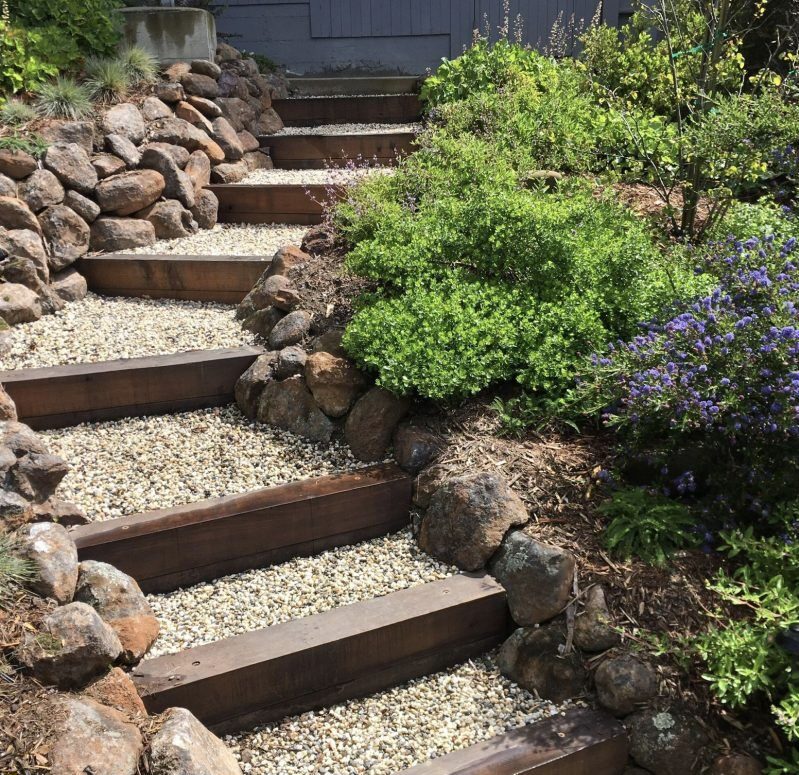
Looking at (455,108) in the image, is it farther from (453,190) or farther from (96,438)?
(96,438)

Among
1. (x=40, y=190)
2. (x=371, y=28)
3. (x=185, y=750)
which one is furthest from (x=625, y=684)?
Answer: (x=371, y=28)

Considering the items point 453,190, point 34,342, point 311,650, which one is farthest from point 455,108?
point 311,650

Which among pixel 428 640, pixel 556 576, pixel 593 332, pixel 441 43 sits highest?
pixel 441 43

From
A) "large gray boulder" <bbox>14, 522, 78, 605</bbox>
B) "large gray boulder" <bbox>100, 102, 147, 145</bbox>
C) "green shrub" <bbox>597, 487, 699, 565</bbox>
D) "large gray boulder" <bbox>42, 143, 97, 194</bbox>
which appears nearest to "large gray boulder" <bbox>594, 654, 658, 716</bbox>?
"green shrub" <bbox>597, 487, 699, 565</bbox>

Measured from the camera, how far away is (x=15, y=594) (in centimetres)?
253

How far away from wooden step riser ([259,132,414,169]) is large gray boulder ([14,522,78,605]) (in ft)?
14.5

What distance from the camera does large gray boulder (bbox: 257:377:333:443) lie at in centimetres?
376

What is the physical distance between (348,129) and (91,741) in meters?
6.10

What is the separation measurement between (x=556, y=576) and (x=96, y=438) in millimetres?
2213

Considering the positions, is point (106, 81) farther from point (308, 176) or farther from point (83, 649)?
point (83, 649)

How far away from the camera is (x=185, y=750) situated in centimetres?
227

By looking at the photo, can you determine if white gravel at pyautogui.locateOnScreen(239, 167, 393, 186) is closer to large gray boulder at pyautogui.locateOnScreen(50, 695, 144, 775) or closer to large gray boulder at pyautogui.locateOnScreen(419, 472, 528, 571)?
large gray boulder at pyautogui.locateOnScreen(419, 472, 528, 571)

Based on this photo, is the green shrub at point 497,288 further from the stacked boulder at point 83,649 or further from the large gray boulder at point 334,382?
the stacked boulder at point 83,649

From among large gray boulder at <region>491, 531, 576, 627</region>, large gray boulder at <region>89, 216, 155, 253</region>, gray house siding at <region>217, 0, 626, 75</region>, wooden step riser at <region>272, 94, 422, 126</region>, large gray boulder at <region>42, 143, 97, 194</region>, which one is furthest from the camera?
gray house siding at <region>217, 0, 626, 75</region>
